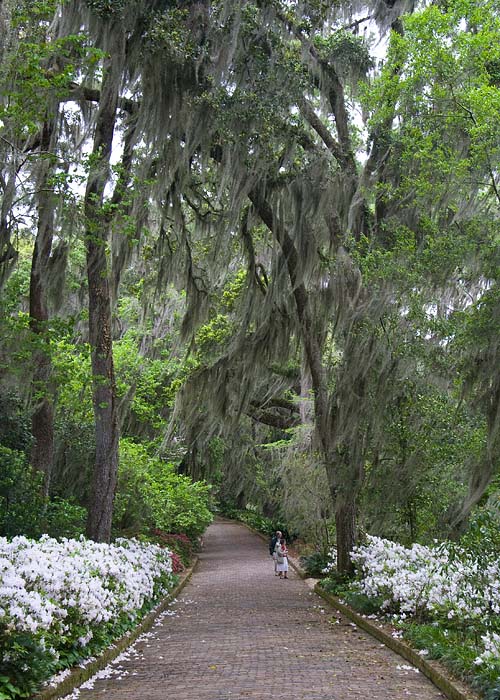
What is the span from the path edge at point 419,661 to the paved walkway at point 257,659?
84 mm

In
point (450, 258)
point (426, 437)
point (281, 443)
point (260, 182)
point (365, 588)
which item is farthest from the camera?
point (281, 443)

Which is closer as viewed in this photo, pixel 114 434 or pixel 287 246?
pixel 114 434

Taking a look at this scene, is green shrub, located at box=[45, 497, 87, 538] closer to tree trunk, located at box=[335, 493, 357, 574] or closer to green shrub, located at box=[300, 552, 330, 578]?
tree trunk, located at box=[335, 493, 357, 574]

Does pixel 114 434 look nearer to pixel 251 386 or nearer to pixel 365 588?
pixel 365 588

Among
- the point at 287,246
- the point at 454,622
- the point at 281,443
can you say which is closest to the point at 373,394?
the point at 287,246

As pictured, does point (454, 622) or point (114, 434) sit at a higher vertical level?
point (114, 434)

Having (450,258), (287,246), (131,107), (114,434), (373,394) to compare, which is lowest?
(114,434)

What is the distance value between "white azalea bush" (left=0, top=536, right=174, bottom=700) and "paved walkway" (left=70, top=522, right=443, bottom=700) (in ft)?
1.23

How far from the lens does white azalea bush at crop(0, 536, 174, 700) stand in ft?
16.6

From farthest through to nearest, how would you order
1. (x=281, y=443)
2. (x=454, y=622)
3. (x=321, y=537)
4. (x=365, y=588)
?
(x=281, y=443) → (x=321, y=537) → (x=365, y=588) → (x=454, y=622)

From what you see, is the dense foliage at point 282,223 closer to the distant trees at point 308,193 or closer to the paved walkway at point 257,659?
the distant trees at point 308,193

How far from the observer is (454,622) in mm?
7816

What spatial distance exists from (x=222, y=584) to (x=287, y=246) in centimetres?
758

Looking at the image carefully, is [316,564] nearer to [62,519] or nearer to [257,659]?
[62,519]
